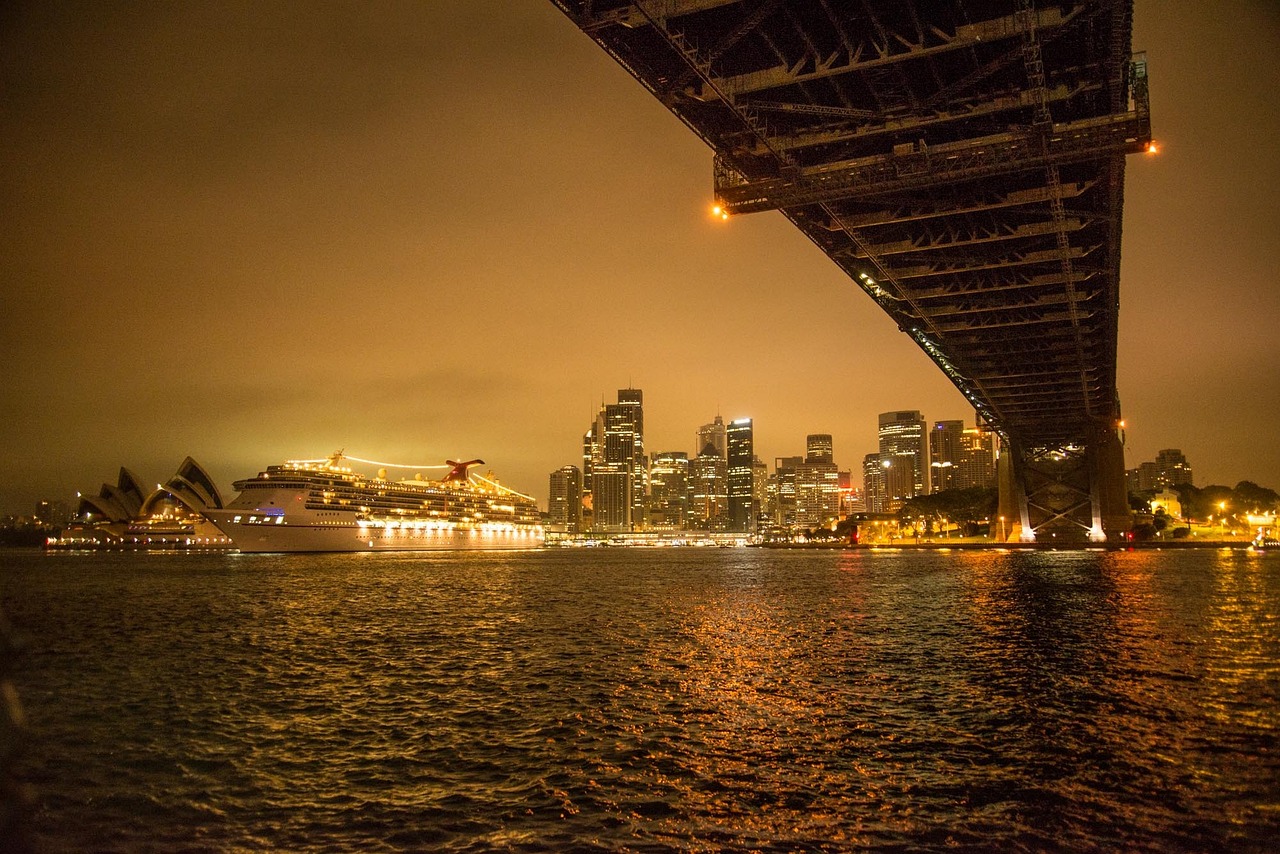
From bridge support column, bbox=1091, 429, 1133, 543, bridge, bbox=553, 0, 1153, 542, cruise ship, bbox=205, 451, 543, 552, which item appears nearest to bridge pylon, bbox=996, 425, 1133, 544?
bridge support column, bbox=1091, 429, 1133, 543

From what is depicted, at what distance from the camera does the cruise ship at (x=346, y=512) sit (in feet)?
327

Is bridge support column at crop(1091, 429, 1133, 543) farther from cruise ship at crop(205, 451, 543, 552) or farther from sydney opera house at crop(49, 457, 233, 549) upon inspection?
sydney opera house at crop(49, 457, 233, 549)

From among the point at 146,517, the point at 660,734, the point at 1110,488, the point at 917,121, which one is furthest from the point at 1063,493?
the point at 146,517

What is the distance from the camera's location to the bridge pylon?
8231 centimetres

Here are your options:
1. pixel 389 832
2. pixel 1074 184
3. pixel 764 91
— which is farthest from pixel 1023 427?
pixel 389 832

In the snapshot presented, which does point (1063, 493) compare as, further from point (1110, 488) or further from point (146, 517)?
point (146, 517)

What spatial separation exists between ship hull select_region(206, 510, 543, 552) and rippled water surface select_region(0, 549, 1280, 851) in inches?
3125

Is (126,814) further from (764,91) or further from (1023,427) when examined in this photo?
(1023,427)

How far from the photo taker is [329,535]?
103 metres

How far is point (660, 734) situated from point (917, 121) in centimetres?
1869

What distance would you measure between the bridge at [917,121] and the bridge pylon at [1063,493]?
49934mm

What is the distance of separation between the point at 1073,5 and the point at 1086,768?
56.2ft

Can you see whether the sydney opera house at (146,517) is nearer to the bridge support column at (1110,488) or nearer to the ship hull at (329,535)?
the ship hull at (329,535)

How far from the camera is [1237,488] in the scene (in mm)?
133125
